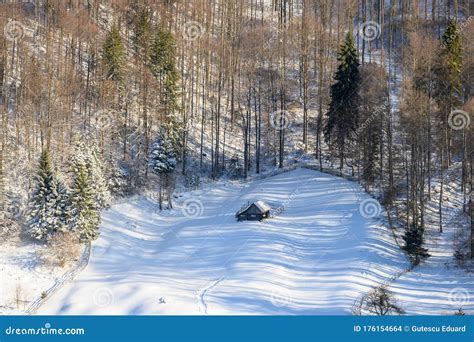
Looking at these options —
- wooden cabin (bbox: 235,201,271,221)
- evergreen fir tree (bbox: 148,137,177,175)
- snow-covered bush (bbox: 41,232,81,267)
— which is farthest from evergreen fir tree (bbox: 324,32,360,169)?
snow-covered bush (bbox: 41,232,81,267)

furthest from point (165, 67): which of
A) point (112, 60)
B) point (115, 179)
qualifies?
point (115, 179)

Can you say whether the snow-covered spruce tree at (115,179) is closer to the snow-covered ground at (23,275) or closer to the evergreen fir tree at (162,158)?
the evergreen fir tree at (162,158)

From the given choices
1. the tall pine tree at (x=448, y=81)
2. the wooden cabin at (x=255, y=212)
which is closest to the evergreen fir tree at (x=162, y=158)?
the wooden cabin at (x=255, y=212)

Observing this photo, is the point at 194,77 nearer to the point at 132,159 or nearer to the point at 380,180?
the point at 132,159

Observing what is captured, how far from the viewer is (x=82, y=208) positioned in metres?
40.2

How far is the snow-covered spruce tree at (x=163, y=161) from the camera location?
4805 cm

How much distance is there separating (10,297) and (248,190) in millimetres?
21890

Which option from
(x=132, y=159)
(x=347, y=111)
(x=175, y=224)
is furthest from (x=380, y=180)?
(x=132, y=159)

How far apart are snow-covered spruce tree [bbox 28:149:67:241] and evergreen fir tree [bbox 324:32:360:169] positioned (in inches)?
910

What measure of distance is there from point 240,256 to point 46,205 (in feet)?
45.3

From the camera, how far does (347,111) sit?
49750mm

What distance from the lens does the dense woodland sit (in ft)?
136

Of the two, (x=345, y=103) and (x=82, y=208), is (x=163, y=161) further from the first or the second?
(x=345, y=103)
